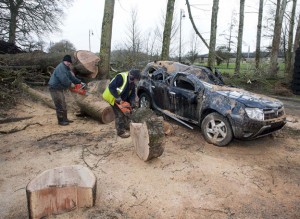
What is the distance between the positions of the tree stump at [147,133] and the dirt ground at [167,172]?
0.26m

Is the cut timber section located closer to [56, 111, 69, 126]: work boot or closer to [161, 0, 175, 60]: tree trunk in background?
[56, 111, 69, 126]: work boot

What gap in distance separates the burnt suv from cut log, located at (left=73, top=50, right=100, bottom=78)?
2535 millimetres

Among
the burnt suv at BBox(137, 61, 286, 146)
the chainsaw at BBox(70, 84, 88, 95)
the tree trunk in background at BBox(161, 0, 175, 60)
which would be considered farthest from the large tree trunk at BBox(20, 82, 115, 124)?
the tree trunk in background at BBox(161, 0, 175, 60)

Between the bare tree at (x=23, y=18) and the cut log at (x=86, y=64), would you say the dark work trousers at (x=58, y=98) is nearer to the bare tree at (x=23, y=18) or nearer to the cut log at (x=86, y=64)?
the cut log at (x=86, y=64)

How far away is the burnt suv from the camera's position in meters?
5.58

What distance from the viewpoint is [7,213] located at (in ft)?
12.0

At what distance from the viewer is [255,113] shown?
5535mm

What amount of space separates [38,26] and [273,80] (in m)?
17.0

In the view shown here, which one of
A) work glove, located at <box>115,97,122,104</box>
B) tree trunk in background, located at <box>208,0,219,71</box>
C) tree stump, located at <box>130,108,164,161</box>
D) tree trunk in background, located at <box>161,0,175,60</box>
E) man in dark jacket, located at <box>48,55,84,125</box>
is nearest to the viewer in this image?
tree stump, located at <box>130,108,164,161</box>

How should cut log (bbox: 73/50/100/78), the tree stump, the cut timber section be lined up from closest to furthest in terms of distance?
1. the cut timber section
2. the tree stump
3. cut log (bbox: 73/50/100/78)

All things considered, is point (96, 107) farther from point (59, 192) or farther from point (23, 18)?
point (23, 18)

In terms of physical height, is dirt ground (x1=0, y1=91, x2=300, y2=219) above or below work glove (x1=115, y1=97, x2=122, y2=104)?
below

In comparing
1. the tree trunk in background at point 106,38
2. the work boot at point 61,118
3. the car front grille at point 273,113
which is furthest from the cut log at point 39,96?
the car front grille at point 273,113

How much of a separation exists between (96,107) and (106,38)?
12.5ft
